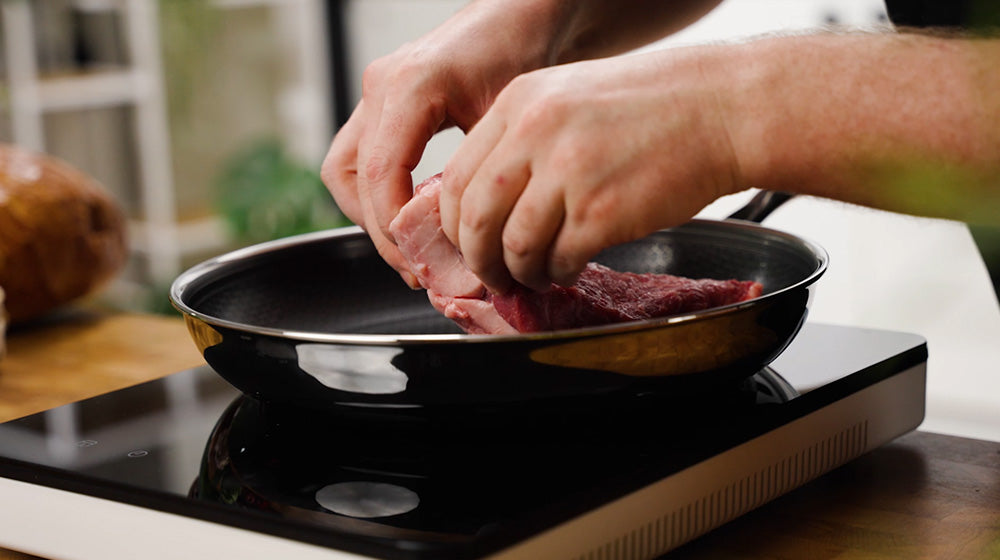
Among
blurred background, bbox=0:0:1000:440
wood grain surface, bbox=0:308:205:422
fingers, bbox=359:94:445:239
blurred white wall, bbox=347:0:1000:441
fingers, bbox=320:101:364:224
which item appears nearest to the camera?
fingers, bbox=359:94:445:239

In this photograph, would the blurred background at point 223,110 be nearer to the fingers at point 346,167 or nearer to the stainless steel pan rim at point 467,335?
the fingers at point 346,167

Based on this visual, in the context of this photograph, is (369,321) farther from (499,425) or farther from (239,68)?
(239,68)

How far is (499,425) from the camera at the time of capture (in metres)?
0.75

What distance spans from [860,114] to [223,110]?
4.06 metres

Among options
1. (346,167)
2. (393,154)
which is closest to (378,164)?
(393,154)

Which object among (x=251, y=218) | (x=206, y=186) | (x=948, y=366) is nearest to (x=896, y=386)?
(x=948, y=366)

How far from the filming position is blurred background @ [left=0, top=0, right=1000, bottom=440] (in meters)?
3.08

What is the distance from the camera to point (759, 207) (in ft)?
3.73

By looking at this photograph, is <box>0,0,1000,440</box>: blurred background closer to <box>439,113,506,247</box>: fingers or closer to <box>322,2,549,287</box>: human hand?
<box>322,2,549,287</box>: human hand

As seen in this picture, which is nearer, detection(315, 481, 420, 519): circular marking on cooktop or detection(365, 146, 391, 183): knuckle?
detection(315, 481, 420, 519): circular marking on cooktop

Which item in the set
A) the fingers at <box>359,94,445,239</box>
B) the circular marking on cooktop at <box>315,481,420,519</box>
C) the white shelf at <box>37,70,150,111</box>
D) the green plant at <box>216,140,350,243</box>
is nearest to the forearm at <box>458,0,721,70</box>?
the fingers at <box>359,94,445,239</box>

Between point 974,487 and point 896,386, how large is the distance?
11 centimetres

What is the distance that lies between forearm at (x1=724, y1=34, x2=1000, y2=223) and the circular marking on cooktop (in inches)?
12.5

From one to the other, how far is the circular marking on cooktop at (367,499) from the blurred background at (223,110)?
7.74 feet
